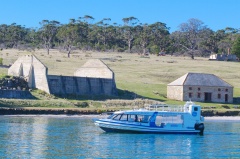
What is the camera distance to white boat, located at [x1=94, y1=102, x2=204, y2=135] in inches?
2047

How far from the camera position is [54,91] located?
8462 cm

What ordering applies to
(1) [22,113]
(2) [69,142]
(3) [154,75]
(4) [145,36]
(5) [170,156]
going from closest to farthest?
1. (5) [170,156]
2. (2) [69,142]
3. (1) [22,113]
4. (3) [154,75]
5. (4) [145,36]

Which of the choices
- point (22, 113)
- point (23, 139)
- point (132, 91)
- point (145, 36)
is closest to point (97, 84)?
point (132, 91)

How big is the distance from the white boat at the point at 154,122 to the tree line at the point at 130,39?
115 m

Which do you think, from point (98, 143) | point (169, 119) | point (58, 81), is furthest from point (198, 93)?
point (98, 143)

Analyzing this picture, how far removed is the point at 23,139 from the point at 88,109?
29065mm

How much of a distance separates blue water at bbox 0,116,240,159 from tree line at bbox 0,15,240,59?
11495cm

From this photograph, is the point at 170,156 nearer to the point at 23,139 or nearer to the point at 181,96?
the point at 23,139

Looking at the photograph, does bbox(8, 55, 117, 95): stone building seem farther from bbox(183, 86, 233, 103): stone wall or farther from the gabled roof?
bbox(183, 86, 233, 103): stone wall

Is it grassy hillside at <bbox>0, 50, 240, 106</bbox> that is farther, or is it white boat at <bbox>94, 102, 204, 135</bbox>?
grassy hillside at <bbox>0, 50, 240, 106</bbox>

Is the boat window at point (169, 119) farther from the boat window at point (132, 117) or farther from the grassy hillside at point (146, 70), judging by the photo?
the grassy hillside at point (146, 70)

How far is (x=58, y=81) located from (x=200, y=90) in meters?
22.4

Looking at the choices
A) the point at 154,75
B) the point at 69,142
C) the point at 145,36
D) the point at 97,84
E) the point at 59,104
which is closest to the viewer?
the point at 69,142

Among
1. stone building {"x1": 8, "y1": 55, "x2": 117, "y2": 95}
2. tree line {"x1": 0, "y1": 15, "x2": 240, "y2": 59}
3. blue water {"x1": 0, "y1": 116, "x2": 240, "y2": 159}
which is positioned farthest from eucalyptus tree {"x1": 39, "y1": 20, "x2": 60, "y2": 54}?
blue water {"x1": 0, "y1": 116, "x2": 240, "y2": 159}
